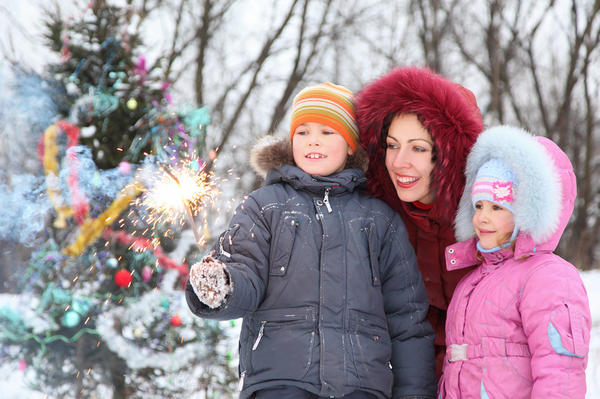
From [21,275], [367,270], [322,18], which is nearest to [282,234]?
[367,270]

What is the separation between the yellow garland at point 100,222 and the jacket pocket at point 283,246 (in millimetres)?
1626

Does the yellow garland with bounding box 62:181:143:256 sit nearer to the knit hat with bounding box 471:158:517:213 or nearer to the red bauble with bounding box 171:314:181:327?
the red bauble with bounding box 171:314:181:327

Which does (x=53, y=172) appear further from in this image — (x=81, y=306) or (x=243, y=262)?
(x=243, y=262)

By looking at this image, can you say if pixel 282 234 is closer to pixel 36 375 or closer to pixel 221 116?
pixel 36 375

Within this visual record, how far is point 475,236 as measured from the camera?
271cm

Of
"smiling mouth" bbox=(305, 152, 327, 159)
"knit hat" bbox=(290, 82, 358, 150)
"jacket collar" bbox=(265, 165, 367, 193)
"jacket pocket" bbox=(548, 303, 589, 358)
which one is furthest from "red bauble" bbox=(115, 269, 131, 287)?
"jacket pocket" bbox=(548, 303, 589, 358)

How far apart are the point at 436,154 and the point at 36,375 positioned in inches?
118

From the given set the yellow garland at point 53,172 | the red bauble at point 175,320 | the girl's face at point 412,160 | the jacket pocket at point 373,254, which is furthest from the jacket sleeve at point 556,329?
the yellow garland at point 53,172

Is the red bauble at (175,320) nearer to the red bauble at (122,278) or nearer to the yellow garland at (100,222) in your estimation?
the red bauble at (122,278)

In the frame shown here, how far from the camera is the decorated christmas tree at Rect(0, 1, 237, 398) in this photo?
3.79 metres

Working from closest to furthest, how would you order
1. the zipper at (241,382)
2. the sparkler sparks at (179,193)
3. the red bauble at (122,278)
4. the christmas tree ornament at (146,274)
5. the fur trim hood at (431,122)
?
the sparkler sparks at (179,193) → the zipper at (241,382) → the fur trim hood at (431,122) → the red bauble at (122,278) → the christmas tree ornament at (146,274)

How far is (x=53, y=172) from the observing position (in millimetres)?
3811

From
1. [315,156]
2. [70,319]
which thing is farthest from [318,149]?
[70,319]

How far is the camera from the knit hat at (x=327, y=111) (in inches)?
112
